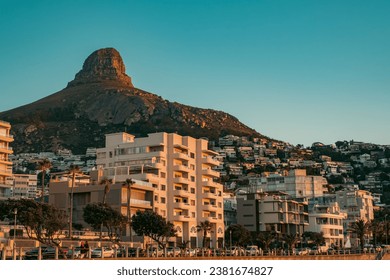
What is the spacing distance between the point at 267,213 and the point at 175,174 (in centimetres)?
2588

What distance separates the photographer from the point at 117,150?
346ft

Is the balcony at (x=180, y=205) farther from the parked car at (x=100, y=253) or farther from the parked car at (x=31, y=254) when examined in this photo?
the parked car at (x=31, y=254)

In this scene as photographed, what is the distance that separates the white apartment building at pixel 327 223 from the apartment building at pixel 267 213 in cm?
768

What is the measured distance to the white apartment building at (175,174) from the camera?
98.1 m

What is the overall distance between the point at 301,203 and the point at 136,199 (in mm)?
48431

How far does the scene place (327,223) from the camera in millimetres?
129625

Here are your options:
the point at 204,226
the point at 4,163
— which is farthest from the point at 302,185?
the point at 4,163

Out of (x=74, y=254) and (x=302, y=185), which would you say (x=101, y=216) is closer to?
(x=74, y=254)

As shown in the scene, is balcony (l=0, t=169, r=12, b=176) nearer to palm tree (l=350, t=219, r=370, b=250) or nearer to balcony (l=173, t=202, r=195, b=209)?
balcony (l=173, t=202, r=195, b=209)

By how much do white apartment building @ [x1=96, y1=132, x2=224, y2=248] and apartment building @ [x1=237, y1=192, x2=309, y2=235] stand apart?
36.9ft

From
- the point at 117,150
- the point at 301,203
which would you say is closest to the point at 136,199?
the point at 117,150

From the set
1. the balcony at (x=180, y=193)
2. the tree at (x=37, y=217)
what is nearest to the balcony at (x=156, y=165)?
the balcony at (x=180, y=193)
